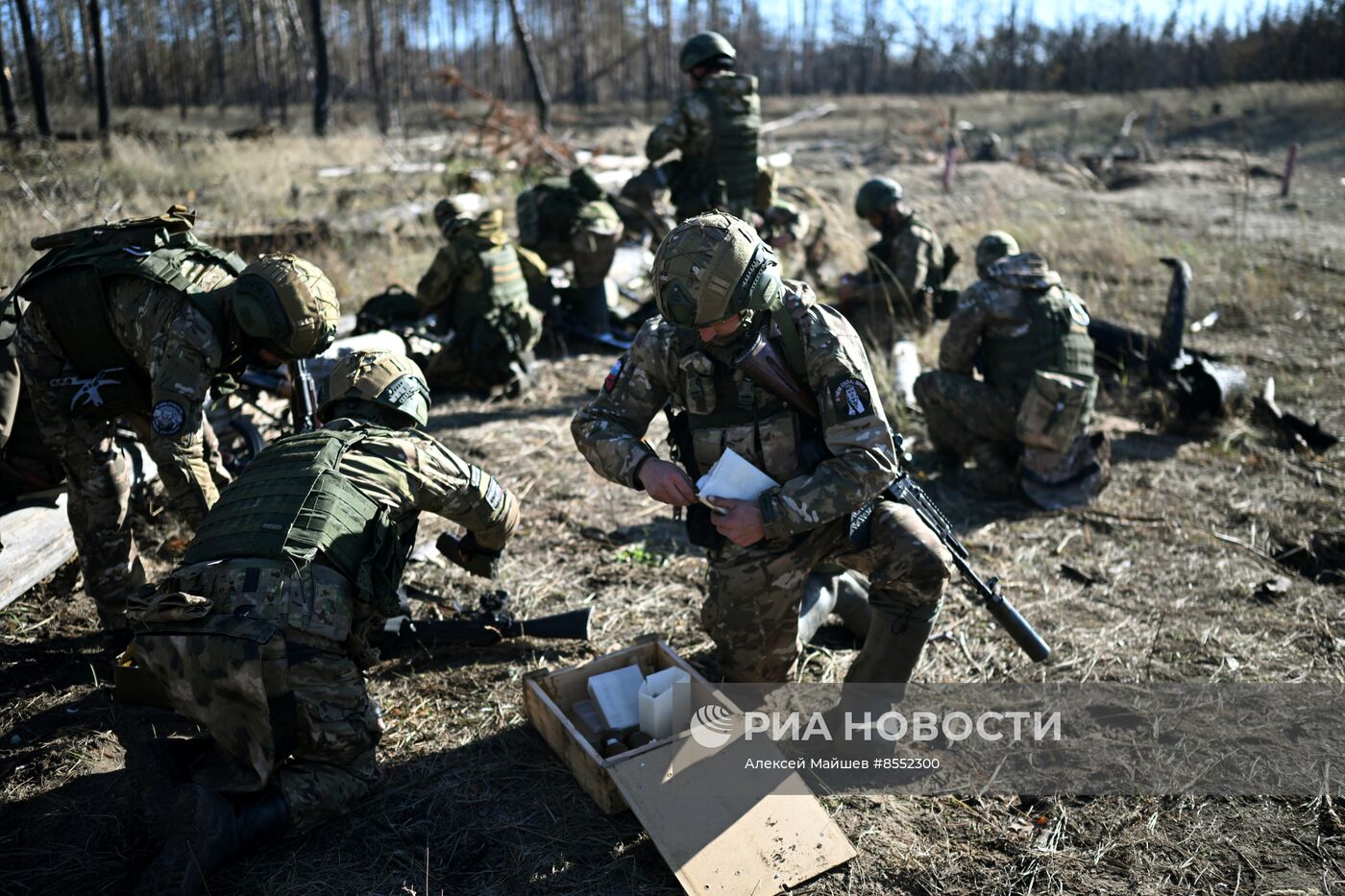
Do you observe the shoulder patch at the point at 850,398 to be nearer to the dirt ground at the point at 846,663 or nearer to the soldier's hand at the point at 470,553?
the dirt ground at the point at 846,663

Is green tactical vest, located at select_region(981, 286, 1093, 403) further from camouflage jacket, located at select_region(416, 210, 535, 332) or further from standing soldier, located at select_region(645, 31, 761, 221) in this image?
camouflage jacket, located at select_region(416, 210, 535, 332)

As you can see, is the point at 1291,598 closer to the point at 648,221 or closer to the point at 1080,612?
the point at 1080,612

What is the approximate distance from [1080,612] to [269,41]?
37953mm

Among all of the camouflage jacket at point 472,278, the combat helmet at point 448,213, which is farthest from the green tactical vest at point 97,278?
the combat helmet at point 448,213

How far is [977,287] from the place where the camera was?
5.82m

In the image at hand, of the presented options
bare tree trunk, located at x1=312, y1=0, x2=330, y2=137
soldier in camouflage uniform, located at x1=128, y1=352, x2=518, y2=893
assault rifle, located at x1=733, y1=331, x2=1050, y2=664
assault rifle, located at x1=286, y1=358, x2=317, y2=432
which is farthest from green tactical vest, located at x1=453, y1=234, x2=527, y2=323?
bare tree trunk, located at x1=312, y1=0, x2=330, y2=137

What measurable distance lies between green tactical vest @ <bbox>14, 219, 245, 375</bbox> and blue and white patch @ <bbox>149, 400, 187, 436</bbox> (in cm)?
38

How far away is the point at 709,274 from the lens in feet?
10.2

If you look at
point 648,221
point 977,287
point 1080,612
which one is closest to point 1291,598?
point 1080,612

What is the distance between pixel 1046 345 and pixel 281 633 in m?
4.59

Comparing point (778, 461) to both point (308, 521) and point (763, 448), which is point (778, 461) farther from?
point (308, 521)

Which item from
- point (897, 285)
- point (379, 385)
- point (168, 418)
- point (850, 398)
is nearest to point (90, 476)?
point (168, 418)

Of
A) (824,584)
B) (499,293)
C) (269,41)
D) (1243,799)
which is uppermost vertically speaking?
(269,41)

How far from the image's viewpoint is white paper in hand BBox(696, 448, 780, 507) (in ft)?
10.4
